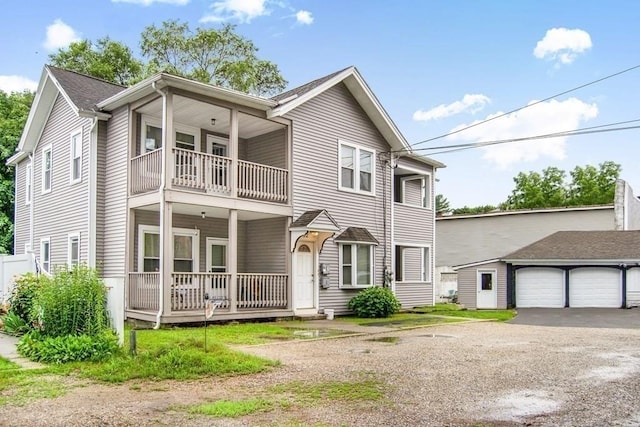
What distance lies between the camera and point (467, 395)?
745cm

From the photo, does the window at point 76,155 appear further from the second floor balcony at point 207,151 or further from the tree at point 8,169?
the tree at point 8,169

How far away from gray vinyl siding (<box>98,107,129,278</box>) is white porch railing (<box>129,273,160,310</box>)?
26.1 inches

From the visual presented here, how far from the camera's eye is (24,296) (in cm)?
1202

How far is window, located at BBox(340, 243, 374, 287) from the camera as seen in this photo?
20078 millimetres

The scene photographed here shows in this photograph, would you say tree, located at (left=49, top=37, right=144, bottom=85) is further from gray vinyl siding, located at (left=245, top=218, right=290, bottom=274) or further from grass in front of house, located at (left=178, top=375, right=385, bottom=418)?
grass in front of house, located at (left=178, top=375, right=385, bottom=418)

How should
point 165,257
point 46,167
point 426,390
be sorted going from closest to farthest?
point 426,390 → point 165,257 → point 46,167

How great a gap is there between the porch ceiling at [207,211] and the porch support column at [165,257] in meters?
0.72

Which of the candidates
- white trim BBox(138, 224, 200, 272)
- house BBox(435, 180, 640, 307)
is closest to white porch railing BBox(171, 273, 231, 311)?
white trim BBox(138, 224, 200, 272)

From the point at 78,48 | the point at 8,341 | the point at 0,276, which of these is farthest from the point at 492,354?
the point at 78,48

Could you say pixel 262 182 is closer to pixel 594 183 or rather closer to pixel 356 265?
pixel 356 265

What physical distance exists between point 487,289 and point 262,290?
1374 centimetres

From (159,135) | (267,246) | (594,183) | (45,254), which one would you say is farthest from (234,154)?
(594,183)

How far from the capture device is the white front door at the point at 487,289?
26.9 metres

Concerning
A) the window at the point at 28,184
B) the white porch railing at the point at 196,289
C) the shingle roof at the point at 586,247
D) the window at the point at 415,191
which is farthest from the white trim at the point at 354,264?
the window at the point at 28,184
